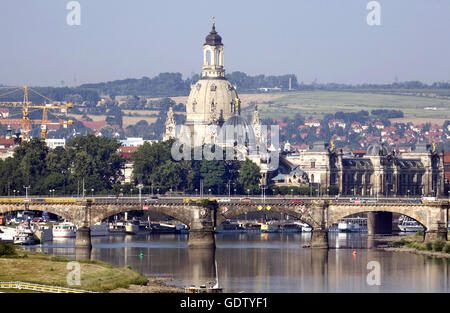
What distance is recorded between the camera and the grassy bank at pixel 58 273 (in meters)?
109

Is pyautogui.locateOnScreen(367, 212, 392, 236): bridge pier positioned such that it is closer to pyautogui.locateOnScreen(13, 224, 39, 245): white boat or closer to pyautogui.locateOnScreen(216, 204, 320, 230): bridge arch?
pyautogui.locateOnScreen(216, 204, 320, 230): bridge arch

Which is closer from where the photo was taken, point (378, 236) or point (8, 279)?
point (8, 279)

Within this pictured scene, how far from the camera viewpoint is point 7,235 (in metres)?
166

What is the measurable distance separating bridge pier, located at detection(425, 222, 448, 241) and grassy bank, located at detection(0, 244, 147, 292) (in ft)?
151

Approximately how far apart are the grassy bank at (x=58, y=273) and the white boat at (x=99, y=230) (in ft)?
213

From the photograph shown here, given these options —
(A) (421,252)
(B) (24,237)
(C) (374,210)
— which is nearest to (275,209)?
(C) (374,210)

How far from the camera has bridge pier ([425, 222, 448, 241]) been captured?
522 feet

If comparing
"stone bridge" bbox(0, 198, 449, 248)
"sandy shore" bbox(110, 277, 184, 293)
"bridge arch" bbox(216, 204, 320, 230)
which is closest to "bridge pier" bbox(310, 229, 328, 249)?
"stone bridge" bbox(0, 198, 449, 248)
